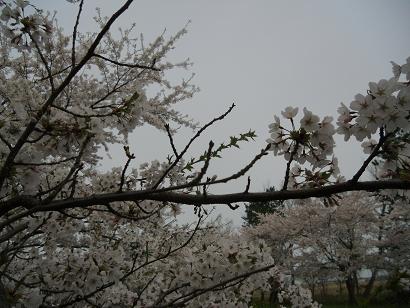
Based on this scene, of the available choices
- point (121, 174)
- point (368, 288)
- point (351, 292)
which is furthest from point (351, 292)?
point (121, 174)

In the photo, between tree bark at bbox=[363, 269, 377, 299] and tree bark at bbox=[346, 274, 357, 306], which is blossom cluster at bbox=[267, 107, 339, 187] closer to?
tree bark at bbox=[363, 269, 377, 299]

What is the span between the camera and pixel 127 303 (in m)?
4.07

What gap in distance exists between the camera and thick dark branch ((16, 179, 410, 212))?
161 centimetres

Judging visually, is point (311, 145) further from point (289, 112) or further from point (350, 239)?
point (350, 239)

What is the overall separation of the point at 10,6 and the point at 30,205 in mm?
1294

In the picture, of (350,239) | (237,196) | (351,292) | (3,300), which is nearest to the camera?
(237,196)

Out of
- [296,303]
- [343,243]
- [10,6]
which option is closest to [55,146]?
[10,6]

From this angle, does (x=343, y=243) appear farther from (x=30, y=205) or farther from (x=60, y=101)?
(x=30, y=205)

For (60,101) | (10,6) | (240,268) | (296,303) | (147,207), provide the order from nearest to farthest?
(10,6) → (240,268) → (147,207) → (296,303) → (60,101)

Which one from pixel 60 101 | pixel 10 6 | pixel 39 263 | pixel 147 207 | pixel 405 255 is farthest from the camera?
pixel 405 255

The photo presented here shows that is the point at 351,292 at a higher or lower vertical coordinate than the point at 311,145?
lower

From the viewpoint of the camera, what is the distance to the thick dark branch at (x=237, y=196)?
1610 mm

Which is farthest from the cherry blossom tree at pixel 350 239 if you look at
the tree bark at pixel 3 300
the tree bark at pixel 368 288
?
the tree bark at pixel 3 300

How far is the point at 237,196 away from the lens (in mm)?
1678
